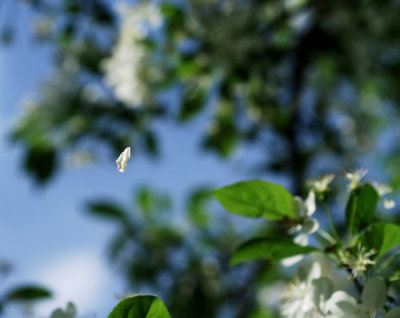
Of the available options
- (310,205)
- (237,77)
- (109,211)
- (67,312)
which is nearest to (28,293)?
(67,312)

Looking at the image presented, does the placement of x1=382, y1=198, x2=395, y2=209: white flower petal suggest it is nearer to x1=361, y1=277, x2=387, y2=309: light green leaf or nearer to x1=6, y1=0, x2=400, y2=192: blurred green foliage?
x1=361, y1=277, x2=387, y2=309: light green leaf

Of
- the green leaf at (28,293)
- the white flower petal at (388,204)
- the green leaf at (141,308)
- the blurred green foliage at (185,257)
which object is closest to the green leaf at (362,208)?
the white flower petal at (388,204)

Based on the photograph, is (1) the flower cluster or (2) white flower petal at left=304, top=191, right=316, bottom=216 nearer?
(1) the flower cluster

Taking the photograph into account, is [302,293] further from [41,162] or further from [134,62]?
[41,162]

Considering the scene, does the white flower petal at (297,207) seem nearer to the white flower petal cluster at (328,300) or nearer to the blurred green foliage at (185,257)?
the white flower petal cluster at (328,300)

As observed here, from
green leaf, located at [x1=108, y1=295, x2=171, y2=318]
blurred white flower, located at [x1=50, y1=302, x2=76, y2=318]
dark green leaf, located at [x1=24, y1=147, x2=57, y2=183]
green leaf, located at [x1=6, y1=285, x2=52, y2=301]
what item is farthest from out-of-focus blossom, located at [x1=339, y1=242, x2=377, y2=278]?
dark green leaf, located at [x1=24, y1=147, x2=57, y2=183]

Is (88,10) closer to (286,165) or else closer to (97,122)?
(97,122)
